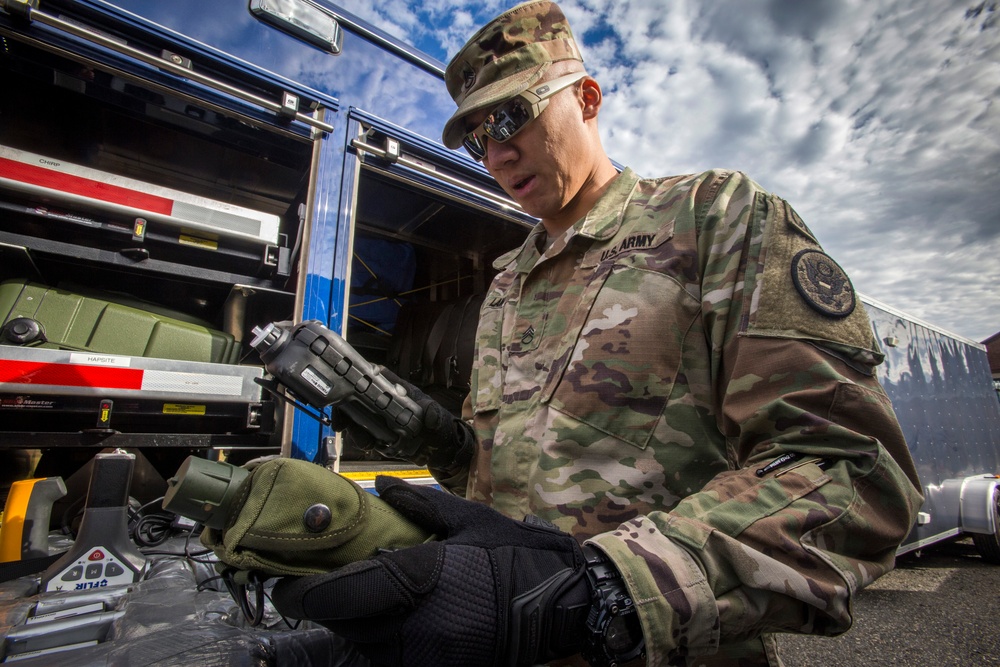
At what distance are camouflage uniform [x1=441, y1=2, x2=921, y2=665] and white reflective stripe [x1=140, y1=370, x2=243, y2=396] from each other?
3.20 feet

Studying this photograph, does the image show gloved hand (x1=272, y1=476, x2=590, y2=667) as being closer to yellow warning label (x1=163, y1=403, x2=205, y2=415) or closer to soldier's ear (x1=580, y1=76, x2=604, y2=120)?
soldier's ear (x1=580, y1=76, x2=604, y2=120)

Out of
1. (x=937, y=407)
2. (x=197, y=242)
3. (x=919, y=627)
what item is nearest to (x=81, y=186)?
(x=197, y=242)

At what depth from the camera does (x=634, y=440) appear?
0.93m

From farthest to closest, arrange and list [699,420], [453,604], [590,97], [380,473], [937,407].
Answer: [937,407], [380,473], [590,97], [699,420], [453,604]

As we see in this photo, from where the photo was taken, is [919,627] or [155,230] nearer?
[155,230]

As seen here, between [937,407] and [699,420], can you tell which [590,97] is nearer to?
[699,420]

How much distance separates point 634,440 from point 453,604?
1.57 ft

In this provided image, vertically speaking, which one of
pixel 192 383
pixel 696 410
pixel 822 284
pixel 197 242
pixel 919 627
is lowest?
pixel 919 627

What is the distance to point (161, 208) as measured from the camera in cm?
174

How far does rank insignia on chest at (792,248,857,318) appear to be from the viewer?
2.55 ft

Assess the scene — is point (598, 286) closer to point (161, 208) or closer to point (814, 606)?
point (814, 606)

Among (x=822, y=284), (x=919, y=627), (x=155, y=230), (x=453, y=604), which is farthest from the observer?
(x=919, y=627)

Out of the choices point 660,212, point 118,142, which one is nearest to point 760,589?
point 660,212

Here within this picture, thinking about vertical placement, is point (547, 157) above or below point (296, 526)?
above
